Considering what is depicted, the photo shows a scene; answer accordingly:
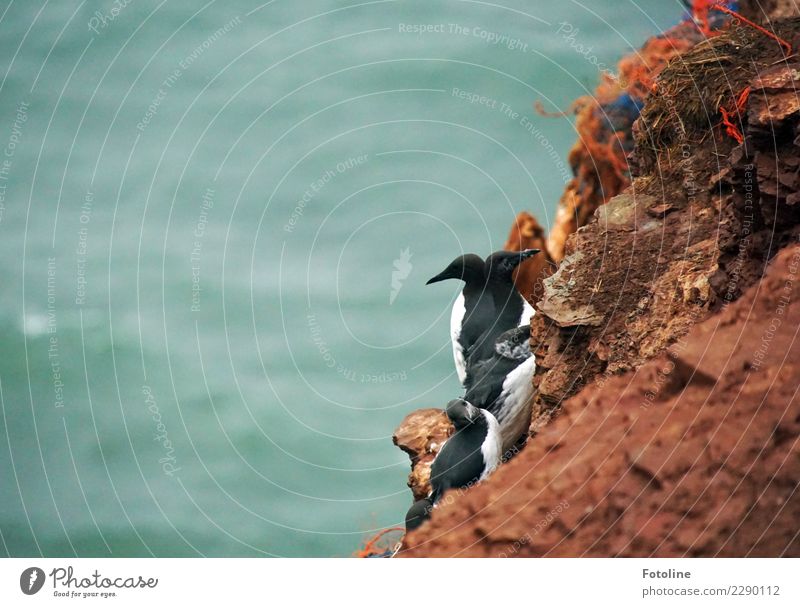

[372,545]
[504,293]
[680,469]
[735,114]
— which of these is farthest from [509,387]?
[680,469]

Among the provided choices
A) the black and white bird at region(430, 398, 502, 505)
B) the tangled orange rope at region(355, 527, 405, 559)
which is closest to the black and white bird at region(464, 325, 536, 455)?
the black and white bird at region(430, 398, 502, 505)

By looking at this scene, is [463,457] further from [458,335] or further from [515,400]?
[458,335]

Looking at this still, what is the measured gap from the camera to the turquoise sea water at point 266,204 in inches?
260

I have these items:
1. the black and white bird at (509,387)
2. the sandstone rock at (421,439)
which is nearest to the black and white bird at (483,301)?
the sandstone rock at (421,439)

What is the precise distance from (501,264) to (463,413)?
5.89 ft

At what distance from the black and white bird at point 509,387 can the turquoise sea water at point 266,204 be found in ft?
3.64

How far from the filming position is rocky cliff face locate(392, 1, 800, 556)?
11.5 feet

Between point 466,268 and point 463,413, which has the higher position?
point 466,268

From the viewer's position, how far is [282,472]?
6.98 meters

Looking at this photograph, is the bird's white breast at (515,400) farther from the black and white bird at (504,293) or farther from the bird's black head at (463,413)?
the black and white bird at (504,293)

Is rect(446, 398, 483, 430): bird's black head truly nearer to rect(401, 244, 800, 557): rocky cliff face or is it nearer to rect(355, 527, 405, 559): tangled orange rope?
rect(355, 527, 405, 559): tangled orange rope

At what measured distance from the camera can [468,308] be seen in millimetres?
7078

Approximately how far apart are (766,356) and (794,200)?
2.80ft

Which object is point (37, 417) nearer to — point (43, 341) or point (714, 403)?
point (43, 341)
